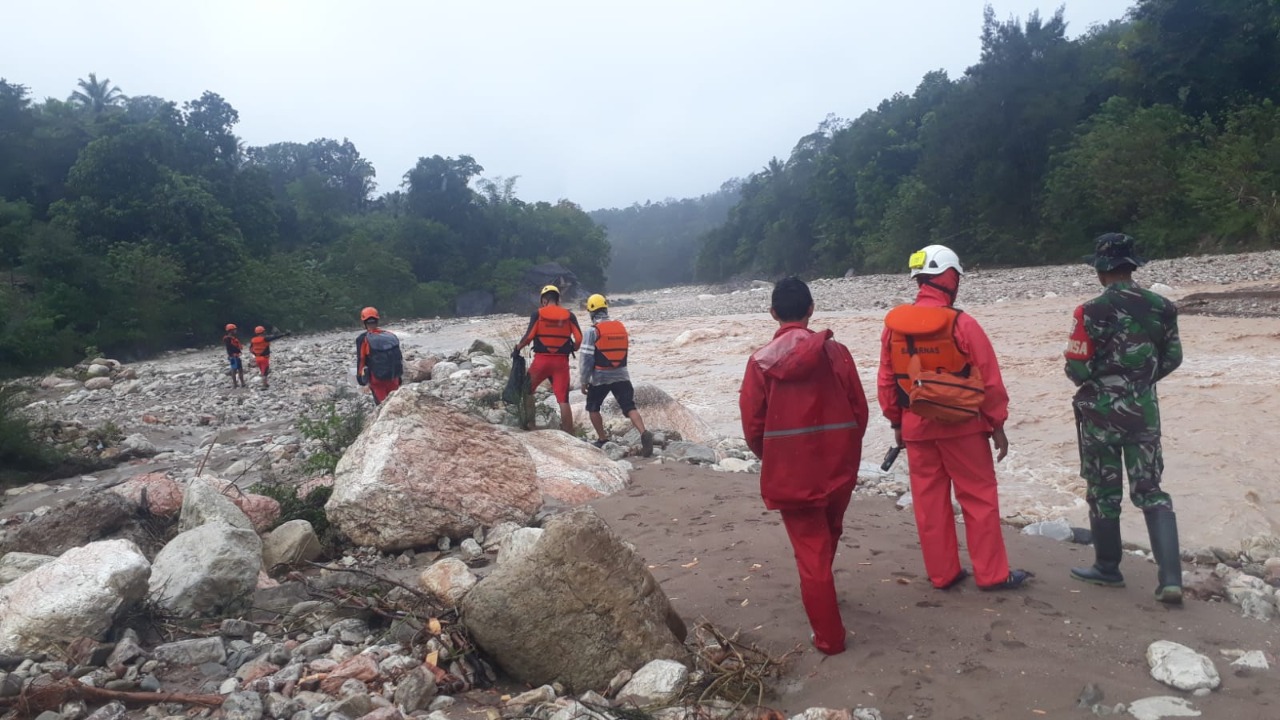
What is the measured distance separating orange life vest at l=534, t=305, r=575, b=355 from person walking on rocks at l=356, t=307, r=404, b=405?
67.9 inches

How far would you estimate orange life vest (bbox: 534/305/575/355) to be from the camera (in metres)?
7.96

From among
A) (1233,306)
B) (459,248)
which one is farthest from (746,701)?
(459,248)

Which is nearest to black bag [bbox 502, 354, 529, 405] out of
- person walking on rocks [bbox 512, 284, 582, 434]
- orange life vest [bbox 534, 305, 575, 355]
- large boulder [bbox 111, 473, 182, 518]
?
person walking on rocks [bbox 512, 284, 582, 434]

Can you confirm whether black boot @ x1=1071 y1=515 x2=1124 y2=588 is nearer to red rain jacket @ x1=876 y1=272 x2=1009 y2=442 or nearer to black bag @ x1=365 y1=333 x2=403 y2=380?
red rain jacket @ x1=876 y1=272 x2=1009 y2=442

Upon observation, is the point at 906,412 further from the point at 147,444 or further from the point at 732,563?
the point at 147,444

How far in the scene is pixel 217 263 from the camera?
33.1 metres

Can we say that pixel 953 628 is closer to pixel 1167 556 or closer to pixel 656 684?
pixel 1167 556

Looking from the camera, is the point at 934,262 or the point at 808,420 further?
the point at 934,262

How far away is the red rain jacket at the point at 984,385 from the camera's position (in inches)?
149

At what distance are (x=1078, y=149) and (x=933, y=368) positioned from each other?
3387 centimetres

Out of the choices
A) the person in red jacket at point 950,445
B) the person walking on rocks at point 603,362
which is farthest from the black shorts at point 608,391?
the person in red jacket at point 950,445

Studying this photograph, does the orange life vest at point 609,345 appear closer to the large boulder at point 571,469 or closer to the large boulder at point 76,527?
the large boulder at point 571,469

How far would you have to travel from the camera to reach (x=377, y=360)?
8.94 metres

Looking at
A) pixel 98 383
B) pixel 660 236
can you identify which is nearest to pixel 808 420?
pixel 98 383
